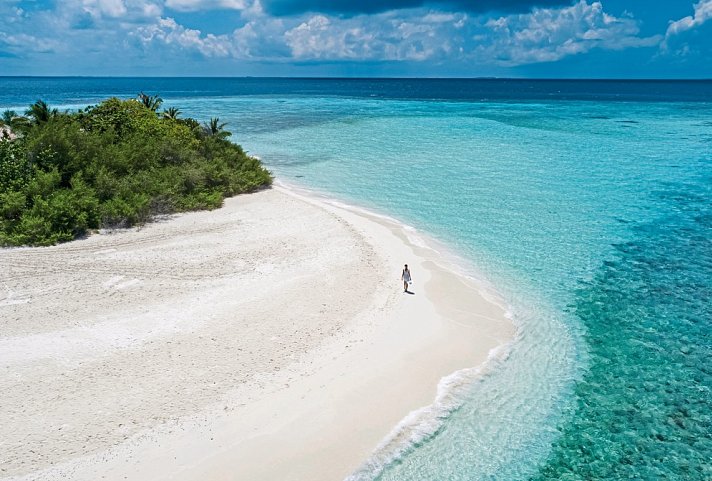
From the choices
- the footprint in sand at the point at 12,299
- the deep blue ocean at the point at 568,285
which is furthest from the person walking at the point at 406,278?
the footprint in sand at the point at 12,299

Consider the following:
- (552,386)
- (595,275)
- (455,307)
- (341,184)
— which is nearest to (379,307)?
(455,307)

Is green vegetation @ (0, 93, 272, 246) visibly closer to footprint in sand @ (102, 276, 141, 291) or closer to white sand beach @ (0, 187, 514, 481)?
white sand beach @ (0, 187, 514, 481)

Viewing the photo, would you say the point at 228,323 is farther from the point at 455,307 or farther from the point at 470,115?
the point at 470,115

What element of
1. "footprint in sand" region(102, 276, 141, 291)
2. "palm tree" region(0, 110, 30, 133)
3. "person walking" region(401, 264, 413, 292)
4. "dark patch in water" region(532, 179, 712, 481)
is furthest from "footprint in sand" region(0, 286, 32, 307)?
"dark patch in water" region(532, 179, 712, 481)

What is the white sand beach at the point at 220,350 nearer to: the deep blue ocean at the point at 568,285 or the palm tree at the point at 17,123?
the deep blue ocean at the point at 568,285

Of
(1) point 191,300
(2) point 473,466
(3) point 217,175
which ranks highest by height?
(3) point 217,175
